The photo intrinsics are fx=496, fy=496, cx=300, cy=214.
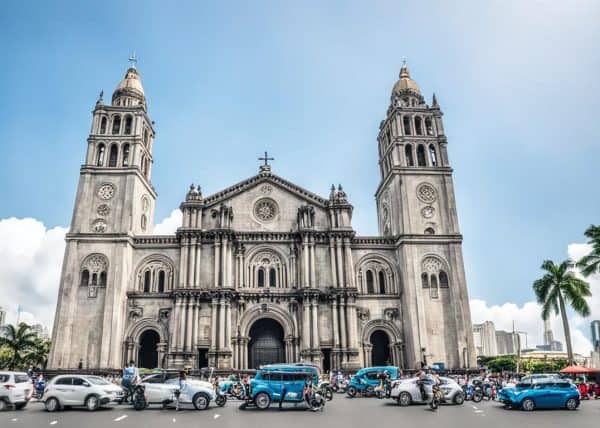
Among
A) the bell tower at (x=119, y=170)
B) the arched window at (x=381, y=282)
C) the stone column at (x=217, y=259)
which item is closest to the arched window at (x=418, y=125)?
the arched window at (x=381, y=282)

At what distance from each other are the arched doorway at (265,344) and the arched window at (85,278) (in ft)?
48.4

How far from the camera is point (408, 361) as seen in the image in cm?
4212

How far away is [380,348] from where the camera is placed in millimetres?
44031

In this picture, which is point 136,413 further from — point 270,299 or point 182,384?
point 270,299

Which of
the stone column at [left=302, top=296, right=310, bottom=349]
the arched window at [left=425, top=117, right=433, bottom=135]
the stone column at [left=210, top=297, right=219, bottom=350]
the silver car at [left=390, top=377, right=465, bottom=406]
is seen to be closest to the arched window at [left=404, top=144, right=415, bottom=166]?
the arched window at [left=425, top=117, right=433, bottom=135]

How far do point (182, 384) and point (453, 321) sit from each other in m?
28.6

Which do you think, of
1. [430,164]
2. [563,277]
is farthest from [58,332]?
[563,277]

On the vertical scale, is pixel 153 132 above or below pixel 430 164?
above

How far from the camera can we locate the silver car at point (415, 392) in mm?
22531

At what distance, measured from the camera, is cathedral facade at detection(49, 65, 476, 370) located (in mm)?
41375

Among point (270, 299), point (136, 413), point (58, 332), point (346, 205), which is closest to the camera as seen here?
point (136, 413)

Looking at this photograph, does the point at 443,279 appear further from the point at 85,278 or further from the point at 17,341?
the point at 17,341

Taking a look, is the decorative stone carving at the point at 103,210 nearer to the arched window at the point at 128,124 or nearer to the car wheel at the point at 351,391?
the arched window at the point at 128,124

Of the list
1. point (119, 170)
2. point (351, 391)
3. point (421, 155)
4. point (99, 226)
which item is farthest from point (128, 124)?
point (351, 391)
